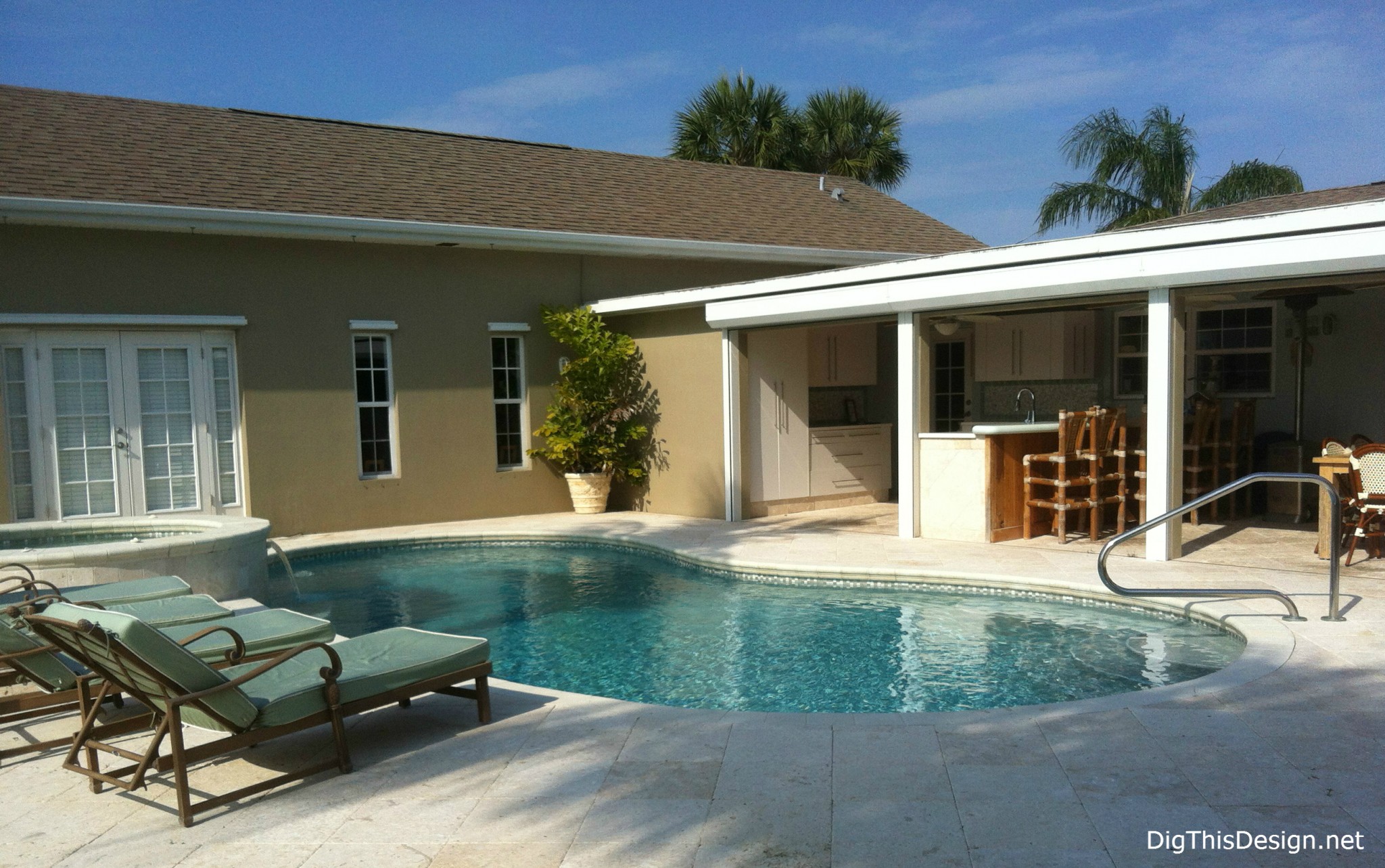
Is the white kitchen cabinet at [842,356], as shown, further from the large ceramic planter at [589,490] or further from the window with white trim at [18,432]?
the window with white trim at [18,432]

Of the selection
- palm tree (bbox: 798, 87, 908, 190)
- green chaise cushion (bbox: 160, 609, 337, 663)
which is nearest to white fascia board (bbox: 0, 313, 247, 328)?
green chaise cushion (bbox: 160, 609, 337, 663)

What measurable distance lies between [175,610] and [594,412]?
25.3 feet

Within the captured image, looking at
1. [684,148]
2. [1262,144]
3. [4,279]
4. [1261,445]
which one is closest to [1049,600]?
[1261,445]

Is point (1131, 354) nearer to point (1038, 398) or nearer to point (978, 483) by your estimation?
point (1038, 398)

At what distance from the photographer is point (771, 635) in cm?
729

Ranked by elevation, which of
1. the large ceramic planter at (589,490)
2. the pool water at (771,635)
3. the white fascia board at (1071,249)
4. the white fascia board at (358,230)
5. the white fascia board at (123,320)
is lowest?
the pool water at (771,635)

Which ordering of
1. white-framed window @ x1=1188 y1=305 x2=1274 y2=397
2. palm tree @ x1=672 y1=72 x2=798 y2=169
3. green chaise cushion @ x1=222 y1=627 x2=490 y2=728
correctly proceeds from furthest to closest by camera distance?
palm tree @ x1=672 y1=72 x2=798 y2=169, white-framed window @ x1=1188 y1=305 x2=1274 y2=397, green chaise cushion @ x1=222 y1=627 x2=490 y2=728

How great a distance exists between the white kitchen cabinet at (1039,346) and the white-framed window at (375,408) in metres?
7.90

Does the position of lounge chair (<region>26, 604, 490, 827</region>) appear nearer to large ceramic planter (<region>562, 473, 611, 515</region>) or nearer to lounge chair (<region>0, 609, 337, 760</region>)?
lounge chair (<region>0, 609, 337, 760</region>)

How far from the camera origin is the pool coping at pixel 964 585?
4789 mm

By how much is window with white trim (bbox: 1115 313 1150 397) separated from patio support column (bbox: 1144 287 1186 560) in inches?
178

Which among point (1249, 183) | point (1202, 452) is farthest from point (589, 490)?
point (1249, 183)

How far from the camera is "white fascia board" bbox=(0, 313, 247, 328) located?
10.1 metres

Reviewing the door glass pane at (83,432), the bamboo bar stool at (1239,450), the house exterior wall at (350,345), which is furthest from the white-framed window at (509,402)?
the bamboo bar stool at (1239,450)
